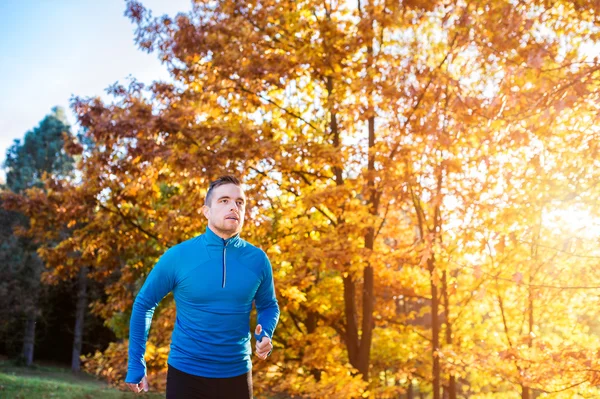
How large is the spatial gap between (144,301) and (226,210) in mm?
608

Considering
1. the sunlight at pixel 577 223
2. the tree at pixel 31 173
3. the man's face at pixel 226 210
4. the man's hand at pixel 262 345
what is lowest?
the man's hand at pixel 262 345

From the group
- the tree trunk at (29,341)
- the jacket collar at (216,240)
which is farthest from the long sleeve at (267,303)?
the tree trunk at (29,341)

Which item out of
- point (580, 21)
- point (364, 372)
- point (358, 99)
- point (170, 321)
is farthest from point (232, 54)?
point (364, 372)

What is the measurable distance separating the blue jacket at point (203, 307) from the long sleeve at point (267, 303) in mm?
99

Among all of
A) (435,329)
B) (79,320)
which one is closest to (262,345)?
(435,329)

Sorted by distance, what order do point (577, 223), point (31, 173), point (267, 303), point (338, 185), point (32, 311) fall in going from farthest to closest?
point (31, 173) < point (32, 311) < point (338, 185) < point (577, 223) < point (267, 303)

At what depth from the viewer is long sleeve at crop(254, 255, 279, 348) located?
3080mm

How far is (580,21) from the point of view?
20.0 feet

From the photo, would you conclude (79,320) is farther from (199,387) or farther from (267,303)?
(199,387)

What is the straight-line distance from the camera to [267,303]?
318 cm

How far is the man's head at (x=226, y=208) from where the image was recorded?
295cm

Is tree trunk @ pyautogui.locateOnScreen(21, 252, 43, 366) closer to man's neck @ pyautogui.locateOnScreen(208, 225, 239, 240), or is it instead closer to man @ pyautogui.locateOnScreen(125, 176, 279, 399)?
man @ pyautogui.locateOnScreen(125, 176, 279, 399)

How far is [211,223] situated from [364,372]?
6.40 meters

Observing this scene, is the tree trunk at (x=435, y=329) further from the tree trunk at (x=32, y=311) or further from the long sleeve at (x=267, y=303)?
the tree trunk at (x=32, y=311)
